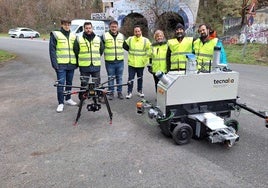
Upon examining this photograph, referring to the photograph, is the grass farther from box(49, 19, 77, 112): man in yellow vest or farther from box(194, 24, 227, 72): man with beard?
box(49, 19, 77, 112): man in yellow vest

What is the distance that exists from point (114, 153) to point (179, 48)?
272 centimetres

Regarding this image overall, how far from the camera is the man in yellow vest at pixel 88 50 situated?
22.1 feet

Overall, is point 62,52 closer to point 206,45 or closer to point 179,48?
point 179,48

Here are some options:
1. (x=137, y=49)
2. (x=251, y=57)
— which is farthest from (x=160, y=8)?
(x=137, y=49)

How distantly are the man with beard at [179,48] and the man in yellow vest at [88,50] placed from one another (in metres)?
1.60

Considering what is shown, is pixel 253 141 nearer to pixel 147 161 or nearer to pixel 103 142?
pixel 147 161

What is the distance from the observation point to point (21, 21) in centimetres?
5222

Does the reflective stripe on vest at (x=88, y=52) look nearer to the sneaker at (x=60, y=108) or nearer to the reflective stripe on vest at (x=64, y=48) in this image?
the reflective stripe on vest at (x=64, y=48)

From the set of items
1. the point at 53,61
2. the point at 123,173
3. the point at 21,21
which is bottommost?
the point at 123,173

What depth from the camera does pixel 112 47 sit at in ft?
24.2

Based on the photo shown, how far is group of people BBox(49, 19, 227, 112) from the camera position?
239 inches

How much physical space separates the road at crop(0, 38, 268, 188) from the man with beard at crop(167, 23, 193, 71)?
1.32 meters


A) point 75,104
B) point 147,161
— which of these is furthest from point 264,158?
point 75,104

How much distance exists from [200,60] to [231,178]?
2.64 metres
